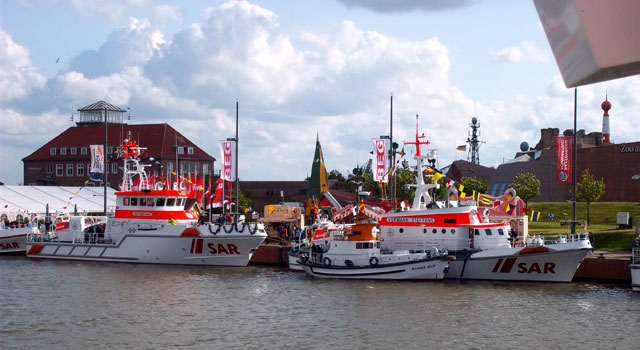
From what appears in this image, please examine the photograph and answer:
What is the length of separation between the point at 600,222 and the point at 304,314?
3616 centimetres

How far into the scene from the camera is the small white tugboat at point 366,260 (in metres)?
35.5

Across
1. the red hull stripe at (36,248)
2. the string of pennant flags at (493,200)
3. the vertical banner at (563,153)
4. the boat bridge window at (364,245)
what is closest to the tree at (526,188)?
the string of pennant flags at (493,200)

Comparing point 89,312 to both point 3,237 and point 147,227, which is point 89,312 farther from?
point 3,237

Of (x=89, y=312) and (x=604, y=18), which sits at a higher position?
(x=604, y=18)

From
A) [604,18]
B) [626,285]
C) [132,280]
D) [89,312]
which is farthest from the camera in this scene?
[132,280]

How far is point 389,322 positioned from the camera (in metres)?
25.7

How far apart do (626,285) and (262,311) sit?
1737cm

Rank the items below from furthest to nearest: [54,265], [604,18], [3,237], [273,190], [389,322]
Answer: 1. [273,190]
2. [3,237]
3. [54,265]
4. [389,322]
5. [604,18]

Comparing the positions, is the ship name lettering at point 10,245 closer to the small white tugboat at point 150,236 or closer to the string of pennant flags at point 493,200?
the small white tugboat at point 150,236

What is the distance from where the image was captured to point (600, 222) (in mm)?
55719

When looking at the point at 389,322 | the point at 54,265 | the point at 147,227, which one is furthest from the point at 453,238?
the point at 54,265

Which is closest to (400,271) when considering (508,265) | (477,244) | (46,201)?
(477,244)

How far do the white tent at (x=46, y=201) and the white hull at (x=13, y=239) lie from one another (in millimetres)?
6226

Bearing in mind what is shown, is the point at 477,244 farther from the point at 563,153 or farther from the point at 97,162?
the point at 97,162
